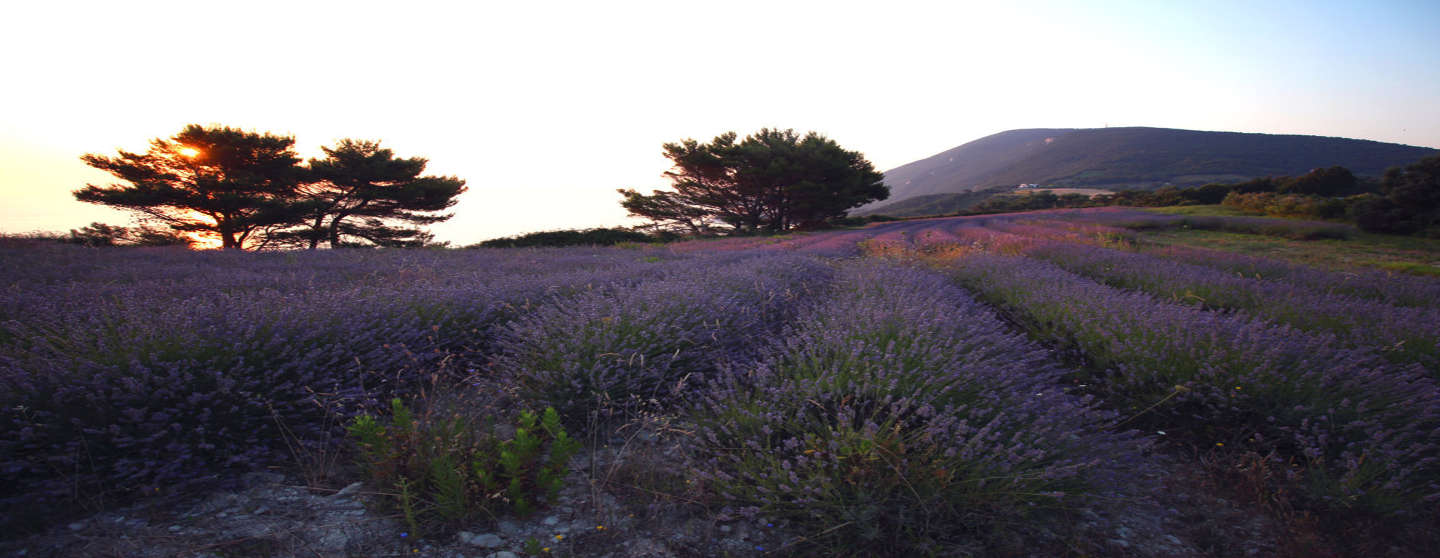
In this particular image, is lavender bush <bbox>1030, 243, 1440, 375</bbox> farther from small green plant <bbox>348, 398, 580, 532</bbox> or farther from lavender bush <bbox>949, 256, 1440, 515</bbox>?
small green plant <bbox>348, 398, 580, 532</bbox>

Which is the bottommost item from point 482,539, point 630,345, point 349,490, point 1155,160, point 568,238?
point 482,539

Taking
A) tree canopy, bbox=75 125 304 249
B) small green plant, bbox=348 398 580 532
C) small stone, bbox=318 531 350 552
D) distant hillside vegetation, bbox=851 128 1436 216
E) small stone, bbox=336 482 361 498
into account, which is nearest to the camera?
small stone, bbox=318 531 350 552

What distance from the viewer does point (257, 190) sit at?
51.4 feet

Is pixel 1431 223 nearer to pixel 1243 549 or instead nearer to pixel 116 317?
pixel 1243 549

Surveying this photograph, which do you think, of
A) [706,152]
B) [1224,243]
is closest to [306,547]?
[1224,243]

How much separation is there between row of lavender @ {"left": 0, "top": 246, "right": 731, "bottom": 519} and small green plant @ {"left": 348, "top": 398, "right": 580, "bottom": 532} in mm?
458

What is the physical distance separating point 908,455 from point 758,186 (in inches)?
894

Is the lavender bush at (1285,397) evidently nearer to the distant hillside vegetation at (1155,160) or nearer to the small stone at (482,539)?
the small stone at (482,539)

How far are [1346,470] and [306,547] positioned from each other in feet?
12.1

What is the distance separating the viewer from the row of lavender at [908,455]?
1.60m

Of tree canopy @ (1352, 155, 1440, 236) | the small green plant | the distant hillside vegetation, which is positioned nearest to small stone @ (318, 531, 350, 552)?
the small green plant

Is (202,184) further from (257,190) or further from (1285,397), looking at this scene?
(1285,397)

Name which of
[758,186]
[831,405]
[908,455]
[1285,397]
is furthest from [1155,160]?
[908,455]

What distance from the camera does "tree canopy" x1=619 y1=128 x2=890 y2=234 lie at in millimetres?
22859
